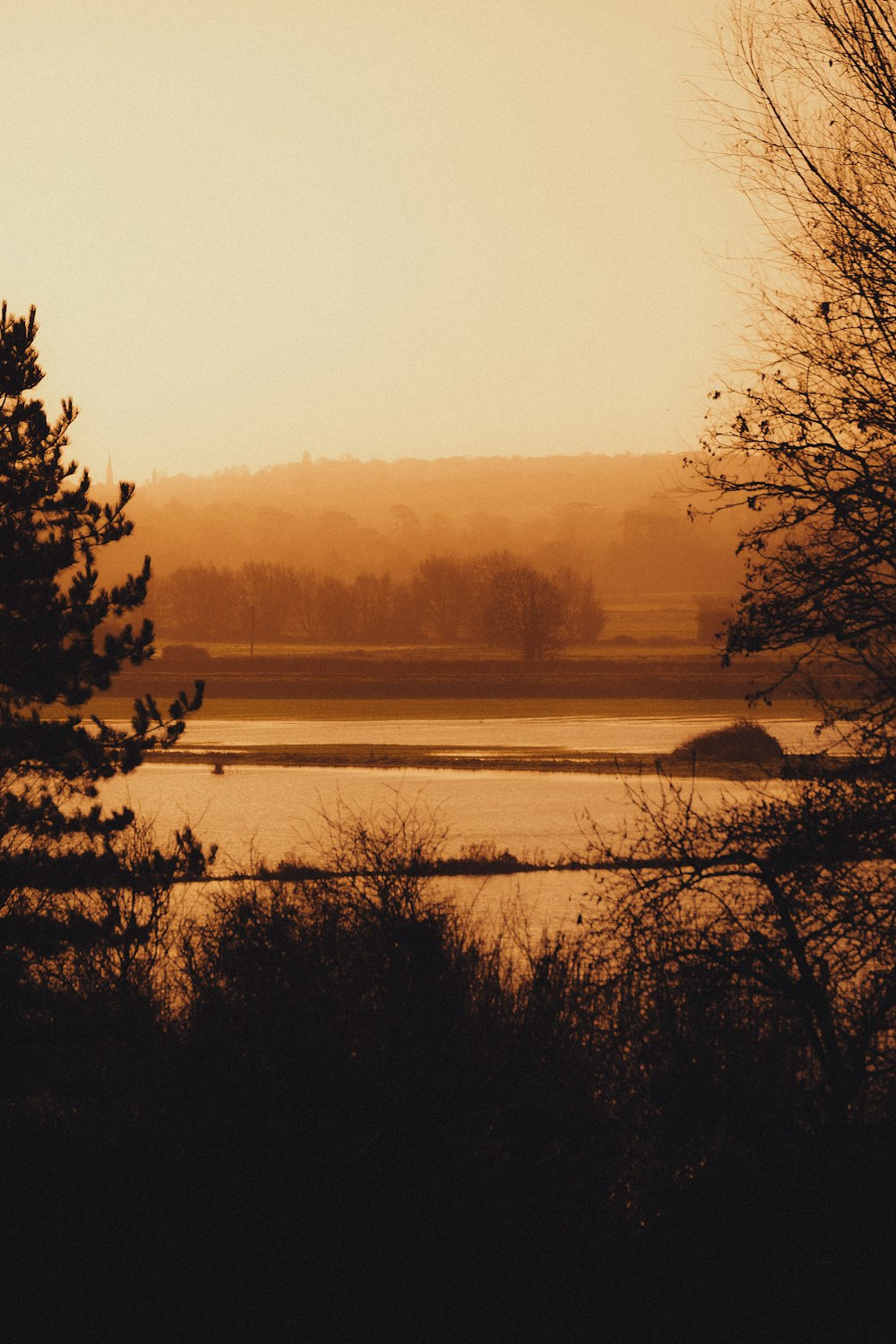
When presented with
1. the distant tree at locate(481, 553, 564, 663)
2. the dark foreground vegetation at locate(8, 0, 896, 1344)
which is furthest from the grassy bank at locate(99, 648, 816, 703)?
the dark foreground vegetation at locate(8, 0, 896, 1344)

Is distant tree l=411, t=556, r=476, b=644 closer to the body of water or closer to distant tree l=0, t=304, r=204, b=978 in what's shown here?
the body of water

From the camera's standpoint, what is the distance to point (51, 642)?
1808 cm

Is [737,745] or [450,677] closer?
[737,745]

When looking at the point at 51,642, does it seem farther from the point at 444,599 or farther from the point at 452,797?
the point at 444,599

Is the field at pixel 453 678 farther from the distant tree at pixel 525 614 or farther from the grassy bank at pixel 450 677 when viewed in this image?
the distant tree at pixel 525 614

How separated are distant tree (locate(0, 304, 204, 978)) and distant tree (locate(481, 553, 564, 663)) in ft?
355

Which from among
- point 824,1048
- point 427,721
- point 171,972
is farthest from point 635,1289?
point 427,721

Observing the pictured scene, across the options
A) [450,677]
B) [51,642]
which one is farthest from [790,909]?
[450,677]

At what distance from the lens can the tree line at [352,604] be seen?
158625mm

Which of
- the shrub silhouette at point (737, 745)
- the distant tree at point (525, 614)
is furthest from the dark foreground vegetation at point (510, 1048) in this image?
the distant tree at point (525, 614)

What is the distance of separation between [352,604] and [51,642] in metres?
153

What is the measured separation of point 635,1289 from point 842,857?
20.4ft

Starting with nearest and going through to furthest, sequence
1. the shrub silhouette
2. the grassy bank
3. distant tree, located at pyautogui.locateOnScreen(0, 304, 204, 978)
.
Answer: distant tree, located at pyautogui.locateOnScreen(0, 304, 204, 978) → the shrub silhouette → the grassy bank

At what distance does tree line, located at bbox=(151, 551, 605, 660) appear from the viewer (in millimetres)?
158625
